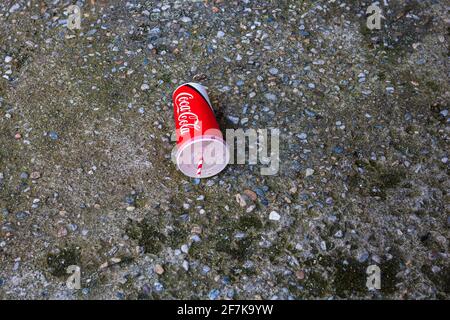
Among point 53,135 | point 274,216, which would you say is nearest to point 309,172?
point 274,216

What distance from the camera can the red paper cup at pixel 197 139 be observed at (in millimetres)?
3188

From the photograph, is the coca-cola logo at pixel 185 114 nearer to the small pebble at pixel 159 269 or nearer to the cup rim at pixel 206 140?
the cup rim at pixel 206 140

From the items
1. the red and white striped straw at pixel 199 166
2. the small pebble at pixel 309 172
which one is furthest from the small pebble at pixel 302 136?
the red and white striped straw at pixel 199 166

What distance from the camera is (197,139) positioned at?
316cm

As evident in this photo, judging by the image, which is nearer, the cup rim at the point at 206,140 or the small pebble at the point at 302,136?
the cup rim at the point at 206,140

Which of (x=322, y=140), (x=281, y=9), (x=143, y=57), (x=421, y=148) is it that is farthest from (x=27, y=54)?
(x=421, y=148)

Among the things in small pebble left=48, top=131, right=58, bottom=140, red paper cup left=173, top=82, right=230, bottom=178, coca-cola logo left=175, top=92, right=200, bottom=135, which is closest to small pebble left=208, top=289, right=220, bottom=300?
red paper cup left=173, top=82, right=230, bottom=178

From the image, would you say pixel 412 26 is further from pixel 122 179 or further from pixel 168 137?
pixel 122 179

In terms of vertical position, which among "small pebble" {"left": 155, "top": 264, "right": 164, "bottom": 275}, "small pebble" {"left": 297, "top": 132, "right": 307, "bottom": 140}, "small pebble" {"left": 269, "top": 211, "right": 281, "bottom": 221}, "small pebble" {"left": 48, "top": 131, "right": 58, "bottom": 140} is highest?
"small pebble" {"left": 48, "top": 131, "right": 58, "bottom": 140}

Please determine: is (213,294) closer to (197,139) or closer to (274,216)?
(274,216)

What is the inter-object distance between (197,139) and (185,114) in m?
0.22

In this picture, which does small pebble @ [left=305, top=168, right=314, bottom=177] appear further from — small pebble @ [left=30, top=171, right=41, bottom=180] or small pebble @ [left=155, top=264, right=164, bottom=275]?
small pebble @ [left=30, top=171, right=41, bottom=180]

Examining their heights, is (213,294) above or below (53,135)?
below

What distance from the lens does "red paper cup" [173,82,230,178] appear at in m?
3.19
